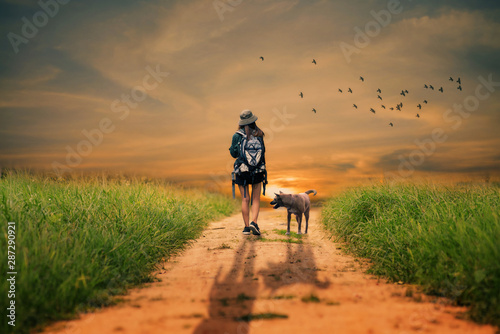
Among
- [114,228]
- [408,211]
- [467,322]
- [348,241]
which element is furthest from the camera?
[348,241]

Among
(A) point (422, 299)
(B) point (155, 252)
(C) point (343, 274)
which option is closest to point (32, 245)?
(B) point (155, 252)

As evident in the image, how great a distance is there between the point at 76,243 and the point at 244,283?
6.70 ft

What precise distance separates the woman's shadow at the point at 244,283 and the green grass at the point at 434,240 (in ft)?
3.26

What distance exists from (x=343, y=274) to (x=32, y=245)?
12.5 ft

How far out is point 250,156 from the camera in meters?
7.50

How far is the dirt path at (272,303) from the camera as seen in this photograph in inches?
119

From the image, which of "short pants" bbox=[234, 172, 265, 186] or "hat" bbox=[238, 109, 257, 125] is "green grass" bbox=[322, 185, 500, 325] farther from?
"hat" bbox=[238, 109, 257, 125]

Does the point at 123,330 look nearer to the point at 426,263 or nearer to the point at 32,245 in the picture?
the point at 32,245

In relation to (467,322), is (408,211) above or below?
above

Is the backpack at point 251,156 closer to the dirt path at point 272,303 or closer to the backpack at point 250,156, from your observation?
the backpack at point 250,156

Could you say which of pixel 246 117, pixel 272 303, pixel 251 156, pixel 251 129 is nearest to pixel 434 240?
pixel 272 303

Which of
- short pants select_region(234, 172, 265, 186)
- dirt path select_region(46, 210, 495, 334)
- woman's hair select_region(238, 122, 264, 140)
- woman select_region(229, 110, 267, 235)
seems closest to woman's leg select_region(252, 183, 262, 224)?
woman select_region(229, 110, 267, 235)

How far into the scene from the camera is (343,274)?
4770mm

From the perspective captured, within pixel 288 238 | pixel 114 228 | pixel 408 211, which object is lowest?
pixel 288 238
